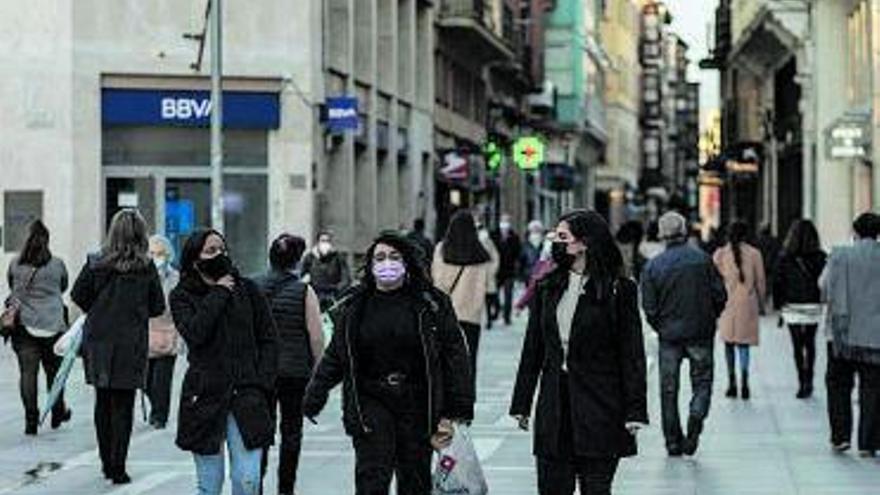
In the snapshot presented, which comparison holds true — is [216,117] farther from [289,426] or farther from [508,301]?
[289,426]

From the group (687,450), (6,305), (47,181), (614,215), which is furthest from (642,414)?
(614,215)

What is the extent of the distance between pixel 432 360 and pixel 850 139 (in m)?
24.0

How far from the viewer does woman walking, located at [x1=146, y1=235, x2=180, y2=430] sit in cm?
1641

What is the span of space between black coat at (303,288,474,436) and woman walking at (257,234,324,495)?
2.95 m

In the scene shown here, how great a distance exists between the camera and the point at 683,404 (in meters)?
19.0

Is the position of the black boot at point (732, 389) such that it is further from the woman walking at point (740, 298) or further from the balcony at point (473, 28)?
the balcony at point (473, 28)

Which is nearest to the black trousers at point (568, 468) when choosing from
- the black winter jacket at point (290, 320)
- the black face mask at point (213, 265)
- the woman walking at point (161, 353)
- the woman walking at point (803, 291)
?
the black face mask at point (213, 265)

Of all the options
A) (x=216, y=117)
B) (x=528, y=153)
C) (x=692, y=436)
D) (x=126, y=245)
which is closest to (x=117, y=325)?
(x=126, y=245)

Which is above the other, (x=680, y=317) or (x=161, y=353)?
(x=680, y=317)

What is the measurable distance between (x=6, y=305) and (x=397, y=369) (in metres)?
8.72

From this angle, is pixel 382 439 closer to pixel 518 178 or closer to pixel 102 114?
pixel 102 114

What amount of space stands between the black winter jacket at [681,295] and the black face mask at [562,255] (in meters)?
6.06

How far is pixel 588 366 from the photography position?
8781 millimetres

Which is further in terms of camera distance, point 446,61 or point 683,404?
point 446,61
